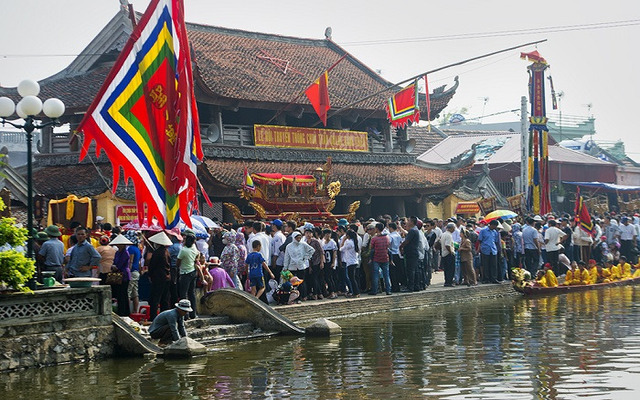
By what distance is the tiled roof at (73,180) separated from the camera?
2689 centimetres

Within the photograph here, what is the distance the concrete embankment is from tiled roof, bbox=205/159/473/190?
7996 mm

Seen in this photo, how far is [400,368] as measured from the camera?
11.5m

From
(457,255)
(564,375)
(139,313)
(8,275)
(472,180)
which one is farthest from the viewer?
(472,180)

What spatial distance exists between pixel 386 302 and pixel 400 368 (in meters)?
7.99

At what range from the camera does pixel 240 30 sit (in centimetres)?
3466

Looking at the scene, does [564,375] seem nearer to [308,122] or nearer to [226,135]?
[226,135]

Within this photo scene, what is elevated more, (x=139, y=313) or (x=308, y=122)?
(x=308, y=122)

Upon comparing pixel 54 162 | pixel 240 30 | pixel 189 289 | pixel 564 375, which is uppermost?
pixel 240 30

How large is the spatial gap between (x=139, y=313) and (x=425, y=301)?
734 centimetres

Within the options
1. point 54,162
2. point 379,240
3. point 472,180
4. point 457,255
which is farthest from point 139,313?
point 472,180

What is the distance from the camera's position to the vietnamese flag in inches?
1077

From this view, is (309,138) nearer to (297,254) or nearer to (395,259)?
(395,259)

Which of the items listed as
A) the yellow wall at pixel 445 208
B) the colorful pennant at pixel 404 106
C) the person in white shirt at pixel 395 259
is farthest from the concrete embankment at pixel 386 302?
the yellow wall at pixel 445 208

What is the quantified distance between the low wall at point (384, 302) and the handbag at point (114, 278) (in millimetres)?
3344
